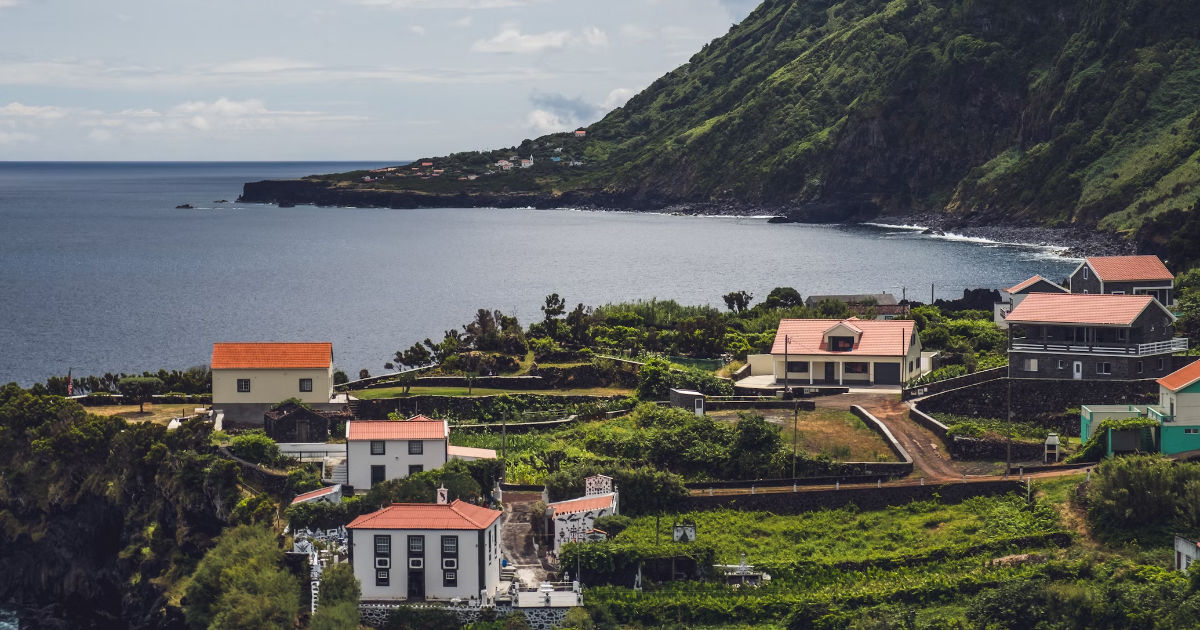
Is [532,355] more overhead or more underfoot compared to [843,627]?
more overhead

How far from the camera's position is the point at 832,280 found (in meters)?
159

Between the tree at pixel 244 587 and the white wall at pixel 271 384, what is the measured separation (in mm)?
14355

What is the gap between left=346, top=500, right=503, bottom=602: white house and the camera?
47250 mm

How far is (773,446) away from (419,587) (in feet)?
54.2

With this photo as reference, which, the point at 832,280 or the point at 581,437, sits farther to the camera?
the point at 832,280

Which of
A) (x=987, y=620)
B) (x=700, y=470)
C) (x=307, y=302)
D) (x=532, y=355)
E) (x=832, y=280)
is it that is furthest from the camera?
(x=832, y=280)

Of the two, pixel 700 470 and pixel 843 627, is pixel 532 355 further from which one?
pixel 843 627

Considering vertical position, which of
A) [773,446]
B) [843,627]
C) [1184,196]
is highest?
[1184,196]

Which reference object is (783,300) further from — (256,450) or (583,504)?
(583,504)

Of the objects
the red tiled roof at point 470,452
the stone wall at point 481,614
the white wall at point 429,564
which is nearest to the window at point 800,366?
the red tiled roof at point 470,452

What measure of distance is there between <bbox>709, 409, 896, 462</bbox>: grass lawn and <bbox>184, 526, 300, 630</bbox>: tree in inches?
813

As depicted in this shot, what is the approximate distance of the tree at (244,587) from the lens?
1861 inches

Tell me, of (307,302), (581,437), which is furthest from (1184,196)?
(581,437)

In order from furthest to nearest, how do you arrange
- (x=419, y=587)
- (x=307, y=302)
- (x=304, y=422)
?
(x=307, y=302) → (x=304, y=422) → (x=419, y=587)
